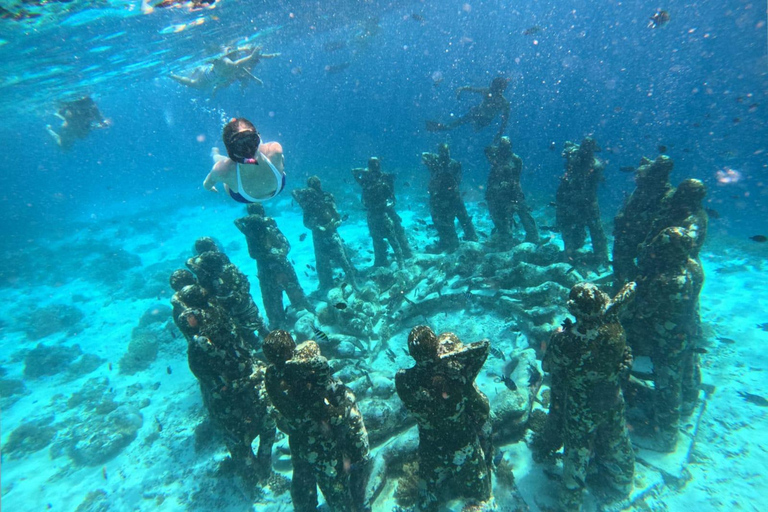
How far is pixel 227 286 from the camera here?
7453 millimetres

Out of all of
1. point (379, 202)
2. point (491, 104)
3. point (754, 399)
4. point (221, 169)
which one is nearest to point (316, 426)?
point (221, 169)

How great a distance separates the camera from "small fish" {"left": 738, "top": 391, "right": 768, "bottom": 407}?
6.51m

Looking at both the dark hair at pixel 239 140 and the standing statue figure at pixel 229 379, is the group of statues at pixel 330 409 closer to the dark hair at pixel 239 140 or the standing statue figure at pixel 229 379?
the standing statue figure at pixel 229 379

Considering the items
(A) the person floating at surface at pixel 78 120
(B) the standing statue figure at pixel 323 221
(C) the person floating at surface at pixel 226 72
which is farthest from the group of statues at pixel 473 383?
(A) the person floating at surface at pixel 78 120

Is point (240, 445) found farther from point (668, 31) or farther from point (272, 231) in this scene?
point (668, 31)

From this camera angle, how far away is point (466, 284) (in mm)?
10328

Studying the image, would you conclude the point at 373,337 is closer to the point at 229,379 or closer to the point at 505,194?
the point at 229,379

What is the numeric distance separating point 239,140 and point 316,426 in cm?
340

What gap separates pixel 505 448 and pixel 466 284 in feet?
18.0

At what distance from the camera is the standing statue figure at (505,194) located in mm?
12227

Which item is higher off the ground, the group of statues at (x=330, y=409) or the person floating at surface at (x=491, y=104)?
the person floating at surface at (x=491, y=104)

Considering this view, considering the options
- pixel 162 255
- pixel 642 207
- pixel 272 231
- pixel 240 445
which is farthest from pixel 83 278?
pixel 642 207

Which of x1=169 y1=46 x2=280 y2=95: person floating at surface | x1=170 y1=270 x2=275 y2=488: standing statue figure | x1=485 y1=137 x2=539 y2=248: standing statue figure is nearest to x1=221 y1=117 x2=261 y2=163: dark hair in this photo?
x1=170 y1=270 x2=275 y2=488: standing statue figure

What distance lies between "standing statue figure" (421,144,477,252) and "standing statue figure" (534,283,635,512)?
855 cm
